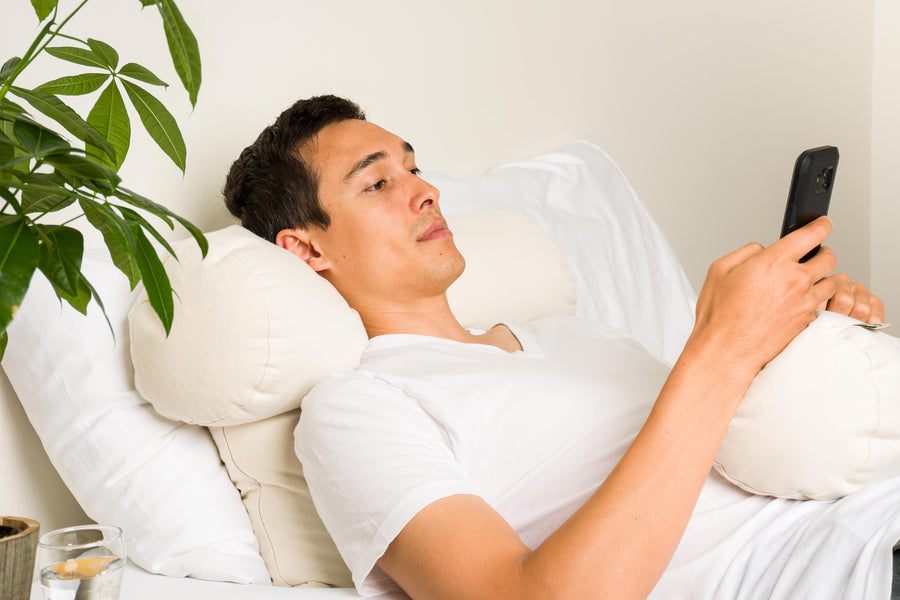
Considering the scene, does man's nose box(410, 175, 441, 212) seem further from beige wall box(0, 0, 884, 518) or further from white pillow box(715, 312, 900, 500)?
white pillow box(715, 312, 900, 500)

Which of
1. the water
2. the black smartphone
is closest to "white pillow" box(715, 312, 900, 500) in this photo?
the black smartphone

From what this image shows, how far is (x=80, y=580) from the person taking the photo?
75 cm

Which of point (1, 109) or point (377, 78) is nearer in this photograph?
point (1, 109)

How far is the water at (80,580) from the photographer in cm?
75

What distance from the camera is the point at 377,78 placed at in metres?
1.75

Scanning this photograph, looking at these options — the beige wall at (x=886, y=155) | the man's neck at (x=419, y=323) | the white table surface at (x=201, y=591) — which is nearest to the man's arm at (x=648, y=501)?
the white table surface at (x=201, y=591)

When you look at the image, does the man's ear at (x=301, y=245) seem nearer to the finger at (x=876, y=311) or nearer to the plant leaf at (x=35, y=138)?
the plant leaf at (x=35, y=138)

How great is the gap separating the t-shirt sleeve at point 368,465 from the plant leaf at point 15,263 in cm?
51

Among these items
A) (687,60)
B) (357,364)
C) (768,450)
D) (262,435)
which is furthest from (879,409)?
(687,60)

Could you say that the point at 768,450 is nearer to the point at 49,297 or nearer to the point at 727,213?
the point at 49,297

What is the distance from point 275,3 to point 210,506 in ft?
2.81

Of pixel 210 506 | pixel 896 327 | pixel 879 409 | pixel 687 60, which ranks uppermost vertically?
pixel 687 60

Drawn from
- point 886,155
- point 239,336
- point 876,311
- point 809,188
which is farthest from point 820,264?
point 886,155

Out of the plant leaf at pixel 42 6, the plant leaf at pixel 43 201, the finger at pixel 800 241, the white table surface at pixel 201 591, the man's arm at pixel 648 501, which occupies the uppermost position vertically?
the plant leaf at pixel 42 6
